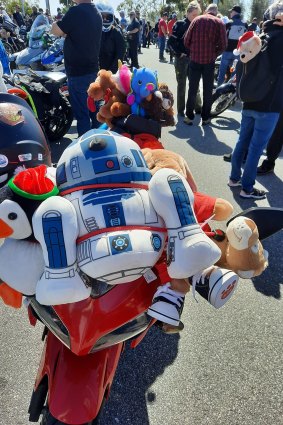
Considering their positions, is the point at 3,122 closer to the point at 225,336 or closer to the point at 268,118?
the point at 225,336

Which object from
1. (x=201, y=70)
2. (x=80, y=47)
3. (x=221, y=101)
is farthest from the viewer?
(x=221, y=101)

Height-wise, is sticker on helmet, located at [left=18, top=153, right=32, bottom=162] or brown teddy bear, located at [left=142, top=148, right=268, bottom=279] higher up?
sticker on helmet, located at [left=18, top=153, right=32, bottom=162]

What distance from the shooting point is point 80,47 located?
4.17 metres

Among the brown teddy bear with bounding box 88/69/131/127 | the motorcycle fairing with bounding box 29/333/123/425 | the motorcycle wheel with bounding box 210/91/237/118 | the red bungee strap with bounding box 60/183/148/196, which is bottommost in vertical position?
the motorcycle wheel with bounding box 210/91/237/118

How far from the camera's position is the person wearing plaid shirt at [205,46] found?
5.30 metres

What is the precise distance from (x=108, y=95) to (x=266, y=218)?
58.1 inches

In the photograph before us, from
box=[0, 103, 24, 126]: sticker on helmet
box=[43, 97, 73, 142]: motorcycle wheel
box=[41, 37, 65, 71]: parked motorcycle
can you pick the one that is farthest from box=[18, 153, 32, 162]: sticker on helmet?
box=[41, 37, 65, 71]: parked motorcycle

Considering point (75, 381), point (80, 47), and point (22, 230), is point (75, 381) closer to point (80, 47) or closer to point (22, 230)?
point (22, 230)

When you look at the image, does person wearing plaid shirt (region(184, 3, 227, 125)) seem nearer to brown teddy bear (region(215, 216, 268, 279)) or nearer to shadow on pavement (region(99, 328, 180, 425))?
shadow on pavement (region(99, 328, 180, 425))

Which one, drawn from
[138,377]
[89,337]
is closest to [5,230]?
[89,337]

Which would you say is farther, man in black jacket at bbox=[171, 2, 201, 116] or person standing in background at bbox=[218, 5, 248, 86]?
person standing in background at bbox=[218, 5, 248, 86]

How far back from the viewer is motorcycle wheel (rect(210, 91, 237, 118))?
6.16m

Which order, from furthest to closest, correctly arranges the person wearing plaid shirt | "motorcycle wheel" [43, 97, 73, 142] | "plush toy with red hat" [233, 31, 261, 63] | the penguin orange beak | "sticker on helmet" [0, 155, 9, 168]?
the person wearing plaid shirt < "motorcycle wheel" [43, 97, 73, 142] < "plush toy with red hat" [233, 31, 261, 63] < "sticker on helmet" [0, 155, 9, 168] < the penguin orange beak

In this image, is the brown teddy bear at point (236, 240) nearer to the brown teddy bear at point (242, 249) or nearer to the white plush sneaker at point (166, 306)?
the brown teddy bear at point (242, 249)
